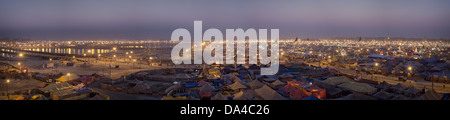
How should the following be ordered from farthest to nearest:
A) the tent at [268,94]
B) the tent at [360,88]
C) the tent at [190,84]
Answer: the tent at [190,84]
the tent at [360,88]
the tent at [268,94]

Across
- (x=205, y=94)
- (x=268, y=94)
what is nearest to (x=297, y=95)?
(x=268, y=94)

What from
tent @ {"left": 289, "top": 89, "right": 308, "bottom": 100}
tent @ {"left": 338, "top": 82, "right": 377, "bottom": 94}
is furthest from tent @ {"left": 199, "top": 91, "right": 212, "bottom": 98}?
tent @ {"left": 338, "top": 82, "right": 377, "bottom": 94}

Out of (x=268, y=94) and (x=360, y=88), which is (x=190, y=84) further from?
(x=360, y=88)

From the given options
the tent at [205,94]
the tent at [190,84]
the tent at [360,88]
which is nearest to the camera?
the tent at [205,94]

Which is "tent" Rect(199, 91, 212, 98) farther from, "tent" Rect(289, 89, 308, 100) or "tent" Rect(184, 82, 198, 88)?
"tent" Rect(289, 89, 308, 100)

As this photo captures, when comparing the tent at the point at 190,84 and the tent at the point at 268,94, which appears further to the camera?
the tent at the point at 190,84

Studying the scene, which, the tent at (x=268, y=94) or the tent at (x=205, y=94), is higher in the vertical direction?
the tent at (x=268, y=94)

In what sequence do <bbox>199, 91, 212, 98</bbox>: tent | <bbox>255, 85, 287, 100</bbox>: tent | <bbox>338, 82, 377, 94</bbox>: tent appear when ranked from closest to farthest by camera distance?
<bbox>255, 85, 287, 100</bbox>: tent < <bbox>199, 91, 212, 98</bbox>: tent < <bbox>338, 82, 377, 94</bbox>: tent

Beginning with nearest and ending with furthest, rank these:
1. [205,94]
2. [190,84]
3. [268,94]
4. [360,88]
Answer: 1. [268,94]
2. [205,94]
3. [360,88]
4. [190,84]

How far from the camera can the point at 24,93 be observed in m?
11.0

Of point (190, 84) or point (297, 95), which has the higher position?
point (190, 84)

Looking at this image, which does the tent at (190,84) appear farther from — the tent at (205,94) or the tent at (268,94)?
the tent at (268,94)

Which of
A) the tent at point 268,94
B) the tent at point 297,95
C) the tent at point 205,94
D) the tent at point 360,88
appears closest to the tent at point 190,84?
the tent at point 205,94
